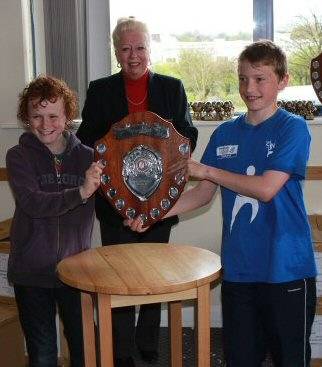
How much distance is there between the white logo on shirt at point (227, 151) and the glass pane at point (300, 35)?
1.46 m

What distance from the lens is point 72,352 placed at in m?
2.05

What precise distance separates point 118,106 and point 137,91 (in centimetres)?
11

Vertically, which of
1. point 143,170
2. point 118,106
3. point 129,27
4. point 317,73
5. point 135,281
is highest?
point 129,27

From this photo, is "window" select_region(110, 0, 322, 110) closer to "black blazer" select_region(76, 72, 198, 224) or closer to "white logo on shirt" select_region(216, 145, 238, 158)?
"black blazer" select_region(76, 72, 198, 224)

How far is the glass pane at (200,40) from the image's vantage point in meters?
3.29

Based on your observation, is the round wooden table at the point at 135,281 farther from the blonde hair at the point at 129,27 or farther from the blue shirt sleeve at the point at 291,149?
the blonde hair at the point at 129,27

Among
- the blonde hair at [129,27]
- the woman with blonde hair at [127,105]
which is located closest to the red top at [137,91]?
the woman with blonde hair at [127,105]

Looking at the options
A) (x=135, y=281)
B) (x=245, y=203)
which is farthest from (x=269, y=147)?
(x=135, y=281)

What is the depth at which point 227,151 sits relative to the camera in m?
1.89

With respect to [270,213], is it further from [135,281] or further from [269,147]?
[135,281]

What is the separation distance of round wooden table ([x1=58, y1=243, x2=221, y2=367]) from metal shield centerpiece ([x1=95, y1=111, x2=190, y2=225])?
6.1 inches

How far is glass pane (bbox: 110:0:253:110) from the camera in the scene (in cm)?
329

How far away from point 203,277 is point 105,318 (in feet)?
1.02

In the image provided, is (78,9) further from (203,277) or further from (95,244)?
→ (203,277)
